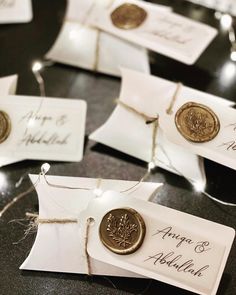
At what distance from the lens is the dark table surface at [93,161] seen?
2.26ft

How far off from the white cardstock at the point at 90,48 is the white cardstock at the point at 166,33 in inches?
0.8

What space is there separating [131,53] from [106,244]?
391mm

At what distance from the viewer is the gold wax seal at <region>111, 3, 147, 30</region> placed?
0.87 meters

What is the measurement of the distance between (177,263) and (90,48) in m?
0.46

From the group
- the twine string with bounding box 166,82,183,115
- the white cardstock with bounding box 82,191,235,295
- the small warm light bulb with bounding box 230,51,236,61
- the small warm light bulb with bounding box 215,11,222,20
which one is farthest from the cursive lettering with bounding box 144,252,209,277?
the small warm light bulb with bounding box 215,11,222,20

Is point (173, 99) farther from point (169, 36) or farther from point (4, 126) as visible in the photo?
point (4, 126)

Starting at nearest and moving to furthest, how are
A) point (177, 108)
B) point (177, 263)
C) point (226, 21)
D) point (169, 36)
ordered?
point (177, 263)
point (177, 108)
point (169, 36)
point (226, 21)

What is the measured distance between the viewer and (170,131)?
2.41ft

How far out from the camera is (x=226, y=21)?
992 millimetres

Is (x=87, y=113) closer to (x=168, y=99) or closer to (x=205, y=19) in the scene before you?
(x=168, y=99)

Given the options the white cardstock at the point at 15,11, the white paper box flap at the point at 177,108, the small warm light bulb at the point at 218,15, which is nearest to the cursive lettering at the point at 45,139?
the white paper box flap at the point at 177,108

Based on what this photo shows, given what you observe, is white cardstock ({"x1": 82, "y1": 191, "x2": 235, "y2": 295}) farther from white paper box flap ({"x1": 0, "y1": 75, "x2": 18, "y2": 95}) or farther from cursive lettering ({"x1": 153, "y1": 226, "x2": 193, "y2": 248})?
white paper box flap ({"x1": 0, "y1": 75, "x2": 18, "y2": 95})

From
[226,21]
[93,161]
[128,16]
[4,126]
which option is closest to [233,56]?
[226,21]

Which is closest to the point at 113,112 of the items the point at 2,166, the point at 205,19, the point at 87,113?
the point at 87,113
